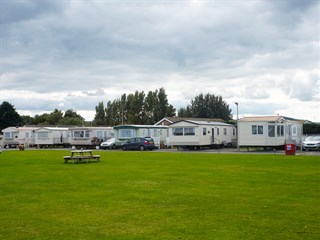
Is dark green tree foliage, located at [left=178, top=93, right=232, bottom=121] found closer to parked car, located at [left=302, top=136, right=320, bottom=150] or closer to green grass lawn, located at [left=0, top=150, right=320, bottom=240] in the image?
parked car, located at [left=302, top=136, right=320, bottom=150]

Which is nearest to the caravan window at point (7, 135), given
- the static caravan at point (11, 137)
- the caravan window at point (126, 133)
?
the static caravan at point (11, 137)

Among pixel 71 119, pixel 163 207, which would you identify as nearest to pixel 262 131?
pixel 163 207

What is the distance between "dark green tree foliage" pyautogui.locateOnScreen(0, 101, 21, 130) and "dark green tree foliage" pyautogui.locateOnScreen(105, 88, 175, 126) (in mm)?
24126

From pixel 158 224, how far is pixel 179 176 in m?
8.11

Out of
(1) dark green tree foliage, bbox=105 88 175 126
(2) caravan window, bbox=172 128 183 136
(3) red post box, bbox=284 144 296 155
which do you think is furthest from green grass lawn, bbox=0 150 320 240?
(1) dark green tree foliage, bbox=105 88 175 126

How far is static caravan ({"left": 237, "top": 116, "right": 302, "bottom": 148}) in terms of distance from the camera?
3812 cm

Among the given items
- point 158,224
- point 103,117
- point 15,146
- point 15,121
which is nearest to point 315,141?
point 158,224

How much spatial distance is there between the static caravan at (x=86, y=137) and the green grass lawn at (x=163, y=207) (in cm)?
3690

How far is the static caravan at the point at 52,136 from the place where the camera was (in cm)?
5719

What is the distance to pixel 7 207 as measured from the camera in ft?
34.8

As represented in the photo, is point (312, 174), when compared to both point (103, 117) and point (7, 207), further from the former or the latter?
point (103, 117)

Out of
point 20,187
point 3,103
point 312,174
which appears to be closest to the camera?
point 20,187

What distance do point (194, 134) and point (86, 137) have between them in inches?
689

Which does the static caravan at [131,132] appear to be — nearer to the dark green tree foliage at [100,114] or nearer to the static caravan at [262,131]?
the static caravan at [262,131]
